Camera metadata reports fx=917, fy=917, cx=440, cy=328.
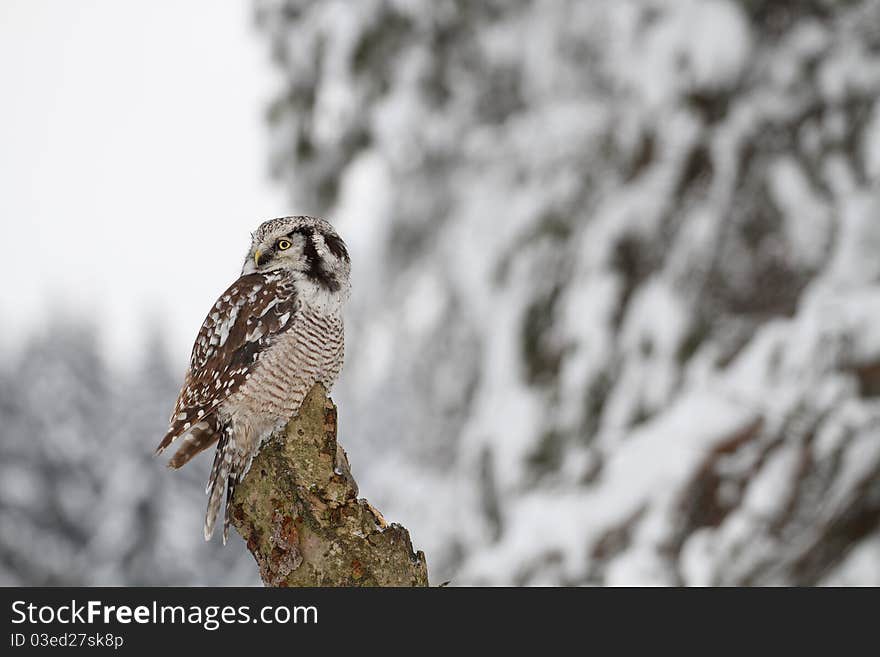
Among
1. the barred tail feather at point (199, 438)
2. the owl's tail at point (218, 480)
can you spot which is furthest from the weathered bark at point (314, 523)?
the barred tail feather at point (199, 438)

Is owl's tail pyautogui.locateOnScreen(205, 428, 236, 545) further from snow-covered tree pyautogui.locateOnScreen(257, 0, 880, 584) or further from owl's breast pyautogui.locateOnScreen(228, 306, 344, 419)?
snow-covered tree pyautogui.locateOnScreen(257, 0, 880, 584)

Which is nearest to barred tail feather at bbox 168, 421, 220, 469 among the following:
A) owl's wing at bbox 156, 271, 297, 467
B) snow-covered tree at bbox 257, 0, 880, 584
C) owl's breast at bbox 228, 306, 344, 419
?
owl's wing at bbox 156, 271, 297, 467

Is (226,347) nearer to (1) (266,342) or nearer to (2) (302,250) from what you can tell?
(1) (266,342)

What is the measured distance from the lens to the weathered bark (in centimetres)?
168

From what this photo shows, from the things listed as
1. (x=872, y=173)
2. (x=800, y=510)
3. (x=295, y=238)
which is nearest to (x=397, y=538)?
(x=295, y=238)

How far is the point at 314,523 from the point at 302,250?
89 centimetres

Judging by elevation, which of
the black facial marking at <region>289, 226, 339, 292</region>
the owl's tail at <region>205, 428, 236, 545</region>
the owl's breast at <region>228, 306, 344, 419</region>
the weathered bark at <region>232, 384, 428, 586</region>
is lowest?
the weathered bark at <region>232, 384, 428, 586</region>

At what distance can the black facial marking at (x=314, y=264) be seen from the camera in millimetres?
2393

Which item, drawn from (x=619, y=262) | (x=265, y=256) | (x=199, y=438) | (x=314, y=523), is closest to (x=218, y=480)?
(x=199, y=438)

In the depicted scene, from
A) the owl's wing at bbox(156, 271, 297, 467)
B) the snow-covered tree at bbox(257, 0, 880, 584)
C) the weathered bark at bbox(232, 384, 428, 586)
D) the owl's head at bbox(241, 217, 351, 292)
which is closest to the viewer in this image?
the weathered bark at bbox(232, 384, 428, 586)

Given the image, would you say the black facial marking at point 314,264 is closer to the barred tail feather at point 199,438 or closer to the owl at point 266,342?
the owl at point 266,342

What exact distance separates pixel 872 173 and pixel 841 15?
72cm

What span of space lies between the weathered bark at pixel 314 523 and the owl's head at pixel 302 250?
0.59 m
